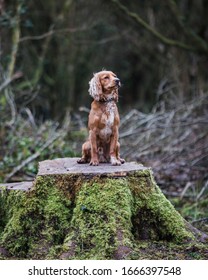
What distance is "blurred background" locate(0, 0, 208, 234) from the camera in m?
9.81

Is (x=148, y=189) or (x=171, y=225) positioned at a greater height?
(x=148, y=189)

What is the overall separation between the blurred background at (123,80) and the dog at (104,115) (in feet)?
3.22

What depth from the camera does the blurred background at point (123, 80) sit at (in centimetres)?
981

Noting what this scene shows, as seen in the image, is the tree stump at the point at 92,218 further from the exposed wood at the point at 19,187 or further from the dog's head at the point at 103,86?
the dog's head at the point at 103,86

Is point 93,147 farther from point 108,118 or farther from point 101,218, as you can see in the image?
point 101,218

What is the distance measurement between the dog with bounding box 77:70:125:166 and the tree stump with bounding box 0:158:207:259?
0.66 feet

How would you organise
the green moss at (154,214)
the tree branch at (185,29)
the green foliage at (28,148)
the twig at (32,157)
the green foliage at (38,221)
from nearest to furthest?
the green foliage at (38,221), the green moss at (154,214), the twig at (32,157), the green foliage at (28,148), the tree branch at (185,29)

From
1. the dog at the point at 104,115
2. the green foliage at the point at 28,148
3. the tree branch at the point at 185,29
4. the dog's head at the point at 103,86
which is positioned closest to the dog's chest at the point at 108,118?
the dog at the point at 104,115
